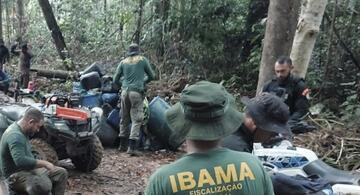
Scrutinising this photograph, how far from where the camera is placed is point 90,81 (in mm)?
9672

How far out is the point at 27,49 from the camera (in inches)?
506

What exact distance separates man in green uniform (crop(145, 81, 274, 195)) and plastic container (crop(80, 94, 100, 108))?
7.35 meters

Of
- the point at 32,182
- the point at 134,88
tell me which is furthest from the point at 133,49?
the point at 32,182

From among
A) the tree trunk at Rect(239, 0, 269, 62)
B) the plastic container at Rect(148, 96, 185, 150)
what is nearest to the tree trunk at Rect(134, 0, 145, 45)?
the tree trunk at Rect(239, 0, 269, 62)

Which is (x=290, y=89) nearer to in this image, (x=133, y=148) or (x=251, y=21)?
(x=133, y=148)

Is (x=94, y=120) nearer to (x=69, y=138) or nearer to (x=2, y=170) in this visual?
(x=69, y=138)

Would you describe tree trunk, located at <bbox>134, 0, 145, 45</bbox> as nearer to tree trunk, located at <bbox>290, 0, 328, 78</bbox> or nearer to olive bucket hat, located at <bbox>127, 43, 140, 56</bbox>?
olive bucket hat, located at <bbox>127, 43, 140, 56</bbox>

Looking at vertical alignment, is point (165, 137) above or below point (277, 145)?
below

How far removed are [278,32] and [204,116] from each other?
596 cm

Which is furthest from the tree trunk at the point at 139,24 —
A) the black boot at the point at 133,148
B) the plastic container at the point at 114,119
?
the black boot at the point at 133,148

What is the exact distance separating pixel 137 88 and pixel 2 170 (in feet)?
11.7

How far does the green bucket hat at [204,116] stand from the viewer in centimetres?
212

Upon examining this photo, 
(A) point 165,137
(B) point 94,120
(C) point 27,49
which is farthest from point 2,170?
(C) point 27,49

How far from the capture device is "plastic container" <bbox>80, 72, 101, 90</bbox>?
966 centimetres
